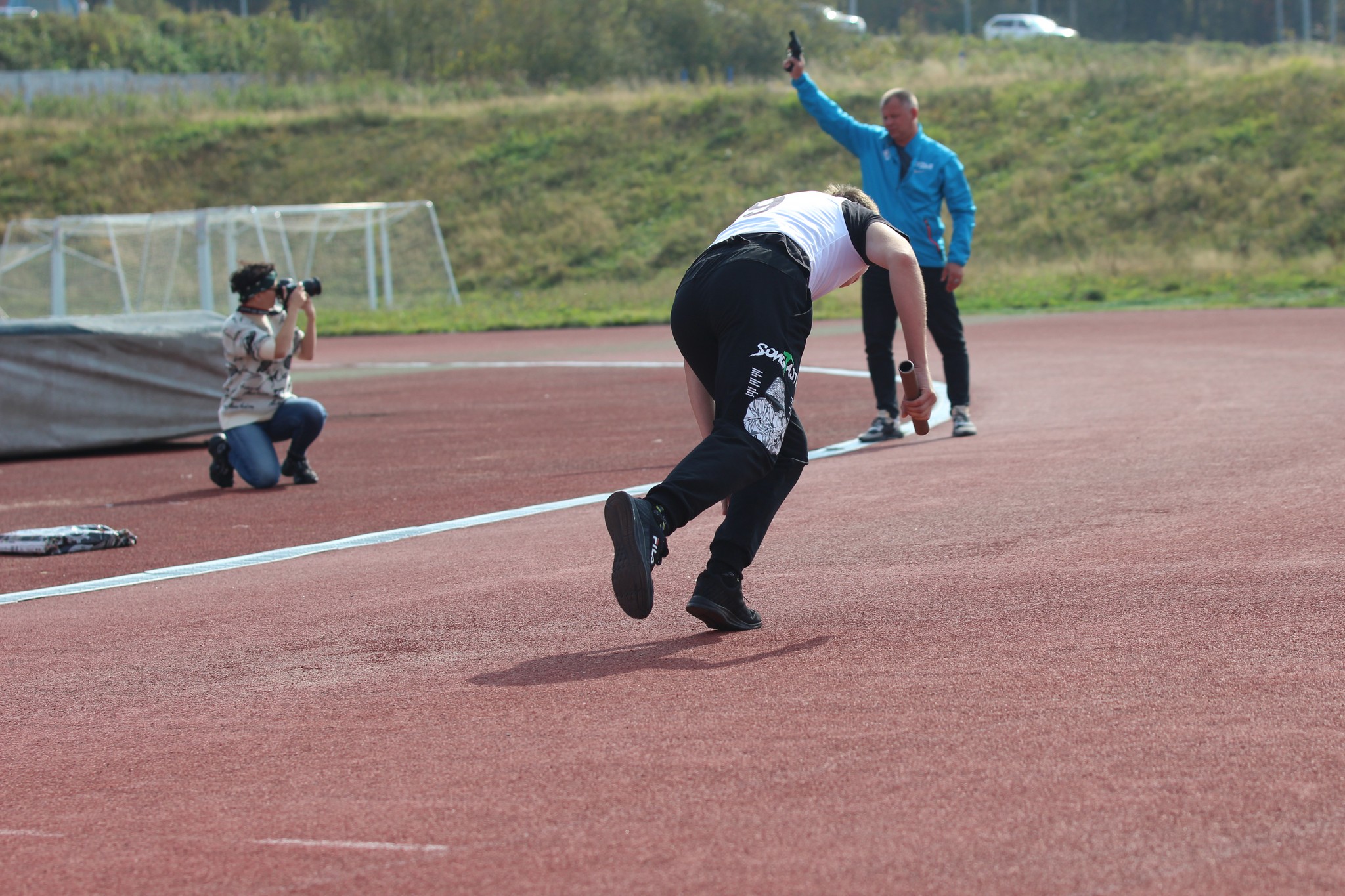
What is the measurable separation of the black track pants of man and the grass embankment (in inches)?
773

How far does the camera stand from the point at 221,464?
966cm

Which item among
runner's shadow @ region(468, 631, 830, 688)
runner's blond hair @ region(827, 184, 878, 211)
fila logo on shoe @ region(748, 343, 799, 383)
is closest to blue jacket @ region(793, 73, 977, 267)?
runner's blond hair @ region(827, 184, 878, 211)

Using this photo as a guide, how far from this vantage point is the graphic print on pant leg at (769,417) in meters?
4.40

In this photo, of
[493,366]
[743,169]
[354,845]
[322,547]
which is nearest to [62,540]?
[322,547]

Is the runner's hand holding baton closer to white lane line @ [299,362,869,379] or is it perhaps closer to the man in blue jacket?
the man in blue jacket

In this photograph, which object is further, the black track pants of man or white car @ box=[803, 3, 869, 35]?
white car @ box=[803, 3, 869, 35]

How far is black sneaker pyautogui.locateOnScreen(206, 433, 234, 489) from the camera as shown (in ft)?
31.6

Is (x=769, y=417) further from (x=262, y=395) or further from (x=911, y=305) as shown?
(x=262, y=395)

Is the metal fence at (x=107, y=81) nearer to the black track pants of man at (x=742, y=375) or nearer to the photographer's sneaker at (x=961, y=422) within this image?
the photographer's sneaker at (x=961, y=422)

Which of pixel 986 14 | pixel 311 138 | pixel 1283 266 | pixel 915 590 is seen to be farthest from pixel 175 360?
pixel 986 14

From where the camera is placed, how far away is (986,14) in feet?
294

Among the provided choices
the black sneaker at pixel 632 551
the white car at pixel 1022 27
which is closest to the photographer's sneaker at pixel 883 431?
the black sneaker at pixel 632 551

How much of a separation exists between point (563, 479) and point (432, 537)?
1.83 meters

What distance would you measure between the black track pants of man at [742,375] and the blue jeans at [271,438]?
5.52m
